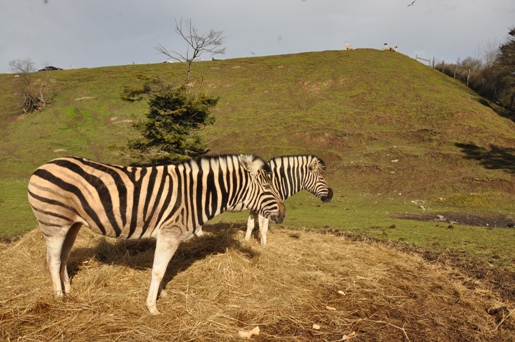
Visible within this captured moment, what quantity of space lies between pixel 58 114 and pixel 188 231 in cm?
5119

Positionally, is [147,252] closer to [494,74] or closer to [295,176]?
[295,176]

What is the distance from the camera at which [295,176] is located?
35.2ft

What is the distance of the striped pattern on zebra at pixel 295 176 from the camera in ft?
33.4

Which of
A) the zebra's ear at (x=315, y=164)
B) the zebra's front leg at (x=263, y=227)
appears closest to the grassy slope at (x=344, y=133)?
the zebra's ear at (x=315, y=164)

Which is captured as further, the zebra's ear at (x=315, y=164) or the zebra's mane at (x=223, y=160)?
the zebra's ear at (x=315, y=164)

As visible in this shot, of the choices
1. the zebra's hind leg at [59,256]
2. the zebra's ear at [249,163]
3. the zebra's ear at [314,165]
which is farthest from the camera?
the zebra's ear at [314,165]

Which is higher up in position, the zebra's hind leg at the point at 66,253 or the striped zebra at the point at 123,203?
the striped zebra at the point at 123,203

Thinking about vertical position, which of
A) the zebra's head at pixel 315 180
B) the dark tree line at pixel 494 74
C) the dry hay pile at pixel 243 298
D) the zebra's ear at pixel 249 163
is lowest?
the dry hay pile at pixel 243 298

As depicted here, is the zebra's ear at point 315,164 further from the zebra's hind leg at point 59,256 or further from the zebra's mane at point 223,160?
the zebra's hind leg at point 59,256

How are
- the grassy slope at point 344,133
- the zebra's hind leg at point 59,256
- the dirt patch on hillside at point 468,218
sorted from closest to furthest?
the zebra's hind leg at point 59,256 < the dirt patch on hillside at point 468,218 < the grassy slope at point 344,133

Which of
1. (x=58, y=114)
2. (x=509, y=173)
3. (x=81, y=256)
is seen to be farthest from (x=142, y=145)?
(x=58, y=114)

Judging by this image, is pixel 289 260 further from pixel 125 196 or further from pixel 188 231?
pixel 125 196

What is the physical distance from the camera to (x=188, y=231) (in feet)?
19.6

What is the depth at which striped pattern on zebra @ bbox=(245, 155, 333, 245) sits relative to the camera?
10.2 m
